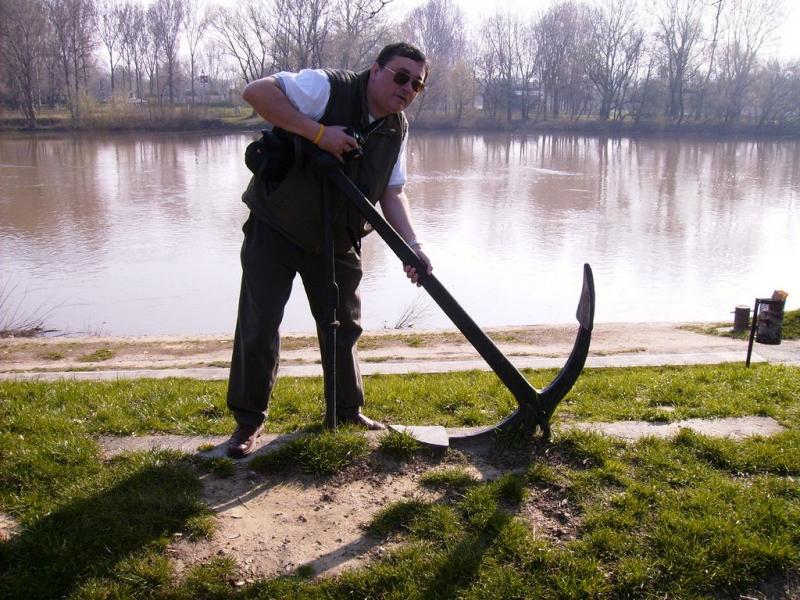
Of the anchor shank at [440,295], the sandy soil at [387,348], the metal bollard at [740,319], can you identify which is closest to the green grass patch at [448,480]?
the anchor shank at [440,295]

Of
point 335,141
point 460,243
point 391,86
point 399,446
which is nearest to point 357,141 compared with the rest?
point 335,141

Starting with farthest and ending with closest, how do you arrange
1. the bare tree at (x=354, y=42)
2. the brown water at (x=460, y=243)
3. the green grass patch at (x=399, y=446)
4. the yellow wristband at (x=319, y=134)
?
the bare tree at (x=354, y=42), the brown water at (x=460, y=243), the green grass patch at (x=399, y=446), the yellow wristband at (x=319, y=134)

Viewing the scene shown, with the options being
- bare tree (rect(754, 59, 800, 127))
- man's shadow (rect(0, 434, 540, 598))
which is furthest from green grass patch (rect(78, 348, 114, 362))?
bare tree (rect(754, 59, 800, 127))

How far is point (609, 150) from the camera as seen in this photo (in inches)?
1563

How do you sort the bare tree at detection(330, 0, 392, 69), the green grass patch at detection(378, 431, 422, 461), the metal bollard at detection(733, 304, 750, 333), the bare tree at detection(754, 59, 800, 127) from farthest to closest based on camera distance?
1. the bare tree at detection(754, 59, 800, 127)
2. the bare tree at detection(330, 0, 392, 69)
3. the metal bollard at detection(733, 304, 750, 333)
4. the green grass patch at detection(378, 431, 422, 461)

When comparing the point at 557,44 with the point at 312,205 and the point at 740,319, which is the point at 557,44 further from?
the point at 312,205

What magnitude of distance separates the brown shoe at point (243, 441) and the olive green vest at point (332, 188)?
0.89 meters

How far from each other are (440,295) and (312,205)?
69 centimetres

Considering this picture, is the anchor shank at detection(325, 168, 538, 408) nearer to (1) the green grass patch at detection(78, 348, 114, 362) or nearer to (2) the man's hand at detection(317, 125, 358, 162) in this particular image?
(2) the man's hand at detection(317, 125, 358, 162)

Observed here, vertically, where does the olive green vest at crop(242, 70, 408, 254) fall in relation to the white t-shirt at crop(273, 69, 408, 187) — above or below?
below

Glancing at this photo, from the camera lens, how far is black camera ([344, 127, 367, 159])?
3.04 m

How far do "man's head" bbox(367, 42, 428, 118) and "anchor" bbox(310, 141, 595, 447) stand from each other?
37 centimetres

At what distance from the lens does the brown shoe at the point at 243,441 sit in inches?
129

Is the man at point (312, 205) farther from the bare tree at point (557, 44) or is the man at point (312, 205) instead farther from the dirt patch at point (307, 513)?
the bare tree at point (557, 44)
